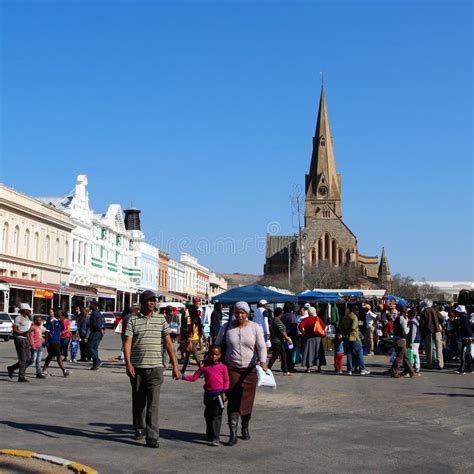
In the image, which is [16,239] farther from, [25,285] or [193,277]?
[193,277]

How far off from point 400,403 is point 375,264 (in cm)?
12692

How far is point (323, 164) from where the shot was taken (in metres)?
128

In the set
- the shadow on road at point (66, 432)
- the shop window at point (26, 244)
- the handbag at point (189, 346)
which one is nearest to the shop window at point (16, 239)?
the shop window at point (26, 244)

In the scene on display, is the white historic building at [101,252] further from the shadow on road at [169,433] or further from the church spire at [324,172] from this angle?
the shadow on road at [169,433]

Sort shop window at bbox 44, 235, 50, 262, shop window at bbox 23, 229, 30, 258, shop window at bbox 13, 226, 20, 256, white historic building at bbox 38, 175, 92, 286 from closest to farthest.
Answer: shop window at bbox 13, 226, 20, 256, shop window at bbox 23, 229, 30, 258, shop window at bbox 44, 235, 50, 262, white historic building at bbox 38, 175, 92, 286

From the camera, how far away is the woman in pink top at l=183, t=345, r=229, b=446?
28.7 ft

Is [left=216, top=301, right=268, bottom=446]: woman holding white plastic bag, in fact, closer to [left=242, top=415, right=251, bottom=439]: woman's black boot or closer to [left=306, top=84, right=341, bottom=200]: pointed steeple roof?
[left=242, top=415, right=251, bottom=439]: woman's black boot

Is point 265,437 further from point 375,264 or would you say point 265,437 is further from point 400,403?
point 375,264

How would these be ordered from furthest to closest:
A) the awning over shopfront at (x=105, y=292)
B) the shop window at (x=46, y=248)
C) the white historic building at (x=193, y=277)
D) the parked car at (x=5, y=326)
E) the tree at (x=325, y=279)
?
1. the white historic building at (x=193, y=277)
2. the tree at (x=325, y=279)
3. the awning over shopfront at (x=105, y=292)
4. the shop window at (x=46, y=248)
5. the parked car at (x=5, y=326)

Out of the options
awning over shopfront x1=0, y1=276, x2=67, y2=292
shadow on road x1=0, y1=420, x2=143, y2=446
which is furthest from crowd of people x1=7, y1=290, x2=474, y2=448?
awning over shopfront x1=0, y1=276, x2=67, y2=292

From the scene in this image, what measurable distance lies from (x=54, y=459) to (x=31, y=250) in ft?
171

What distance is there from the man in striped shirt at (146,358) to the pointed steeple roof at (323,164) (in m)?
119

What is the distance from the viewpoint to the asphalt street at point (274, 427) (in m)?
7.79

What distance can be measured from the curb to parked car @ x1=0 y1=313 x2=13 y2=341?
28.2 m
